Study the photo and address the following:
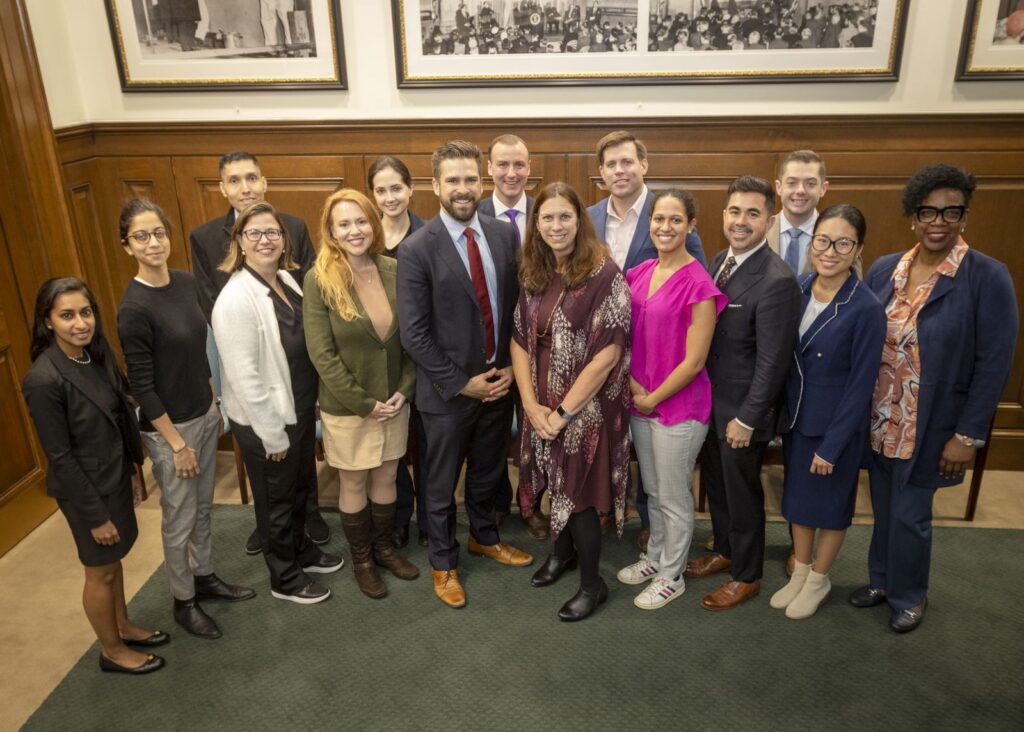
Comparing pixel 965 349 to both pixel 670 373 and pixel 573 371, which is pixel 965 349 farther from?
pixel 573 371

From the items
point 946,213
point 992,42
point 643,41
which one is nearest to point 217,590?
point 946,213

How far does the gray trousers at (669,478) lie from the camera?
2893 mm

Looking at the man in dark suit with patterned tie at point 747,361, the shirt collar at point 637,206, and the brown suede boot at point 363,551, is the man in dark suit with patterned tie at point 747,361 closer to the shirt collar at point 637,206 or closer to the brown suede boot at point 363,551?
the shirt collar at point 637,206

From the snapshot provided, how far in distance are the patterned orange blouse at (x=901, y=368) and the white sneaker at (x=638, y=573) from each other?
105 cm

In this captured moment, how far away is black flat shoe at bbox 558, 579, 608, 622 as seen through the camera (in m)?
2.99

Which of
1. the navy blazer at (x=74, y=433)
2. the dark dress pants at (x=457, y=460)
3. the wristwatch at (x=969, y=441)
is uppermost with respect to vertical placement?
the navy blazer at (x=74, y=433)

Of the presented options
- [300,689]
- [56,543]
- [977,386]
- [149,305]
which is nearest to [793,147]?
[977,386]

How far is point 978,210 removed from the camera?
3.90 metres

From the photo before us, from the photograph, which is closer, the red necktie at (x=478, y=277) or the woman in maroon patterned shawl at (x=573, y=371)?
the woman in maroon patterned shawl at (x=573, y=371)

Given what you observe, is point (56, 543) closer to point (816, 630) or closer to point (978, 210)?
point (816, 630)

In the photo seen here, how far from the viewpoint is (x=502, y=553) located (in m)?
3.37

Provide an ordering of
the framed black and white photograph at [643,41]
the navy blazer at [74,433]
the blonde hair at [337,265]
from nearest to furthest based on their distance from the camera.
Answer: the navy blazer at [74,433]
the blonde hair at [337,265]
the framed black and white photograph at [643,41]

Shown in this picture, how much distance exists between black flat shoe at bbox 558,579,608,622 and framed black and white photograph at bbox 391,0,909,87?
253 cm

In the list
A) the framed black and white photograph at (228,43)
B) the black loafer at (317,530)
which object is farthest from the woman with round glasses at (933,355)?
the framed black and white photograph at (228,43)
